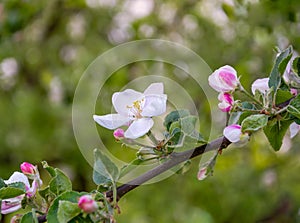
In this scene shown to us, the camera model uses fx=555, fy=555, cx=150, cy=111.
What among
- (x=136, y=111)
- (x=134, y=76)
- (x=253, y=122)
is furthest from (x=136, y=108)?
(x=134, y=76)

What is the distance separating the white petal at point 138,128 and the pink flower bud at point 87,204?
8 cm

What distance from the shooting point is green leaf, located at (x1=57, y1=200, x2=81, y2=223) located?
43 cm

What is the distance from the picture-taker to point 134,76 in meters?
1.59

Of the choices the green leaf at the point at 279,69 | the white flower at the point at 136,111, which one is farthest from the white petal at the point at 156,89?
the green leaf at the point at 279,69

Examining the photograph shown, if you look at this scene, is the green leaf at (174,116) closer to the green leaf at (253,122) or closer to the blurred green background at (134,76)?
the green leaf at (253,122)

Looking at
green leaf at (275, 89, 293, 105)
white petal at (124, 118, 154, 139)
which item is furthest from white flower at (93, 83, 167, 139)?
green leaf at (275, 89, 293, 105)

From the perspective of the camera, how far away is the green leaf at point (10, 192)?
0.48 metres

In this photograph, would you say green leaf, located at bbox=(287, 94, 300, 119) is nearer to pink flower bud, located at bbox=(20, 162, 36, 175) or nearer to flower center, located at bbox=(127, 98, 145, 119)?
flower center, located at bbox=(127, 98, 145, 119)

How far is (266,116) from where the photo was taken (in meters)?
0.47

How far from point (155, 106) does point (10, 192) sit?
15 cm

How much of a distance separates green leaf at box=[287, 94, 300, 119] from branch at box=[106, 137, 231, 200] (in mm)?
63

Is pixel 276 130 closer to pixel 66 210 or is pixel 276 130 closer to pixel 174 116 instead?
pixel 174 116

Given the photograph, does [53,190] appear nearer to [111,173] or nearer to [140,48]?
[111,173]

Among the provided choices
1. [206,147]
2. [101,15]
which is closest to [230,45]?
[101,15]
